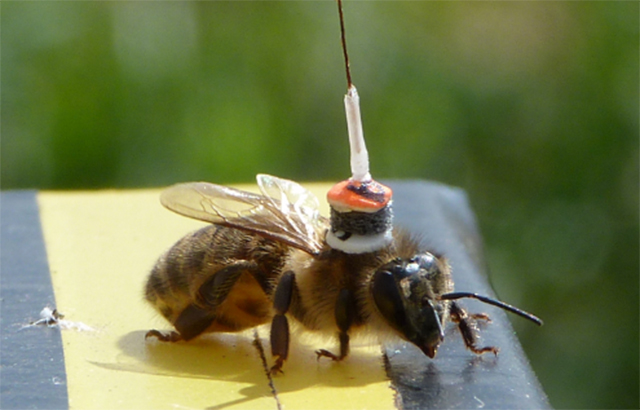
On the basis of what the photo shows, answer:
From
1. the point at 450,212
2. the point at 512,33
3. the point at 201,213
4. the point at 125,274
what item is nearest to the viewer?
the point at 201,213

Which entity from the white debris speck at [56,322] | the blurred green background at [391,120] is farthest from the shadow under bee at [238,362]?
the blurred green background at [391,120]

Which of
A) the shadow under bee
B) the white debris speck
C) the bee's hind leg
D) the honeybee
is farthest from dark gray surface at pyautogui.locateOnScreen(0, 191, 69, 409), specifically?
the bee's hind leg

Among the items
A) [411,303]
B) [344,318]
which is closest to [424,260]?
[411,303]

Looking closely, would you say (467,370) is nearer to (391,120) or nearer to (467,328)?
(467,328)

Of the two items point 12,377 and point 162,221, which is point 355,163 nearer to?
point 12,377

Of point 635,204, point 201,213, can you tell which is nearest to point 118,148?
point 635,204

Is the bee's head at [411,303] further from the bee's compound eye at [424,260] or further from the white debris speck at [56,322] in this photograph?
the white debris speck at [56,322]

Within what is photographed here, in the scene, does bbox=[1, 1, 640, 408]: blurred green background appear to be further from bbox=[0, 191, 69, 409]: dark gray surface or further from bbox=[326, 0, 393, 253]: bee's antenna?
bbox=[326, 0, 393, 253]: bee's antenna
